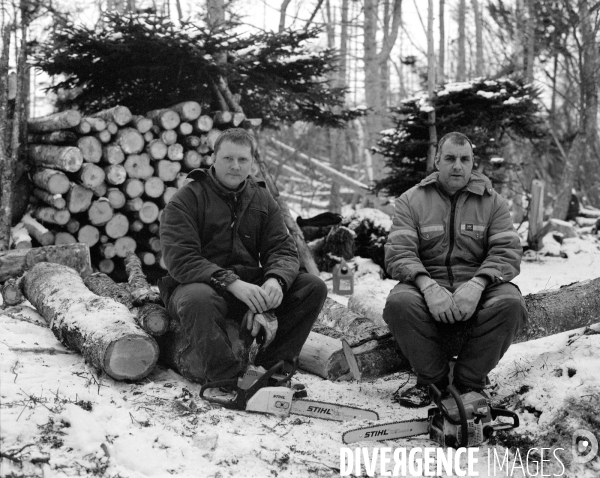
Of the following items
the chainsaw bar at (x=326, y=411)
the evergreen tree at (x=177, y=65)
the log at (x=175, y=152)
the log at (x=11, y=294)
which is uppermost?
the evergreen tree at (x=177, y=65)

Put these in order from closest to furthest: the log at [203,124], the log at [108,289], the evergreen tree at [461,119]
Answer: the log at [108,289], the log at [203,124], the evergreen tree at [461,119]

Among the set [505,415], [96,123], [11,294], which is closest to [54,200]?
[96,123]

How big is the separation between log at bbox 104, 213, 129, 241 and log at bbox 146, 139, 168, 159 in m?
0.85

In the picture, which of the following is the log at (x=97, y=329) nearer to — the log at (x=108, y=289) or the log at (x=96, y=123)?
the log at (x=108, y=289)

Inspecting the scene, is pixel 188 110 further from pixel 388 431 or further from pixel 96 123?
pixel 388 431

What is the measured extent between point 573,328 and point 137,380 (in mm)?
2903

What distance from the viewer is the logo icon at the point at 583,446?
2840 millimetres

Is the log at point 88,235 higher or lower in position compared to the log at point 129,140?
lower

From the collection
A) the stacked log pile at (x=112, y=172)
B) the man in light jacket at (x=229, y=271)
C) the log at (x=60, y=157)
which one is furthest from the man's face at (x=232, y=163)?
the log at (x=60, y=157)

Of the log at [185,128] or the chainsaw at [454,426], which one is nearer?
the chainsaw at [454,426]

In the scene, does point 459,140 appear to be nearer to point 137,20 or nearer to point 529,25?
point 137,20

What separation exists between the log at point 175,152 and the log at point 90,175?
2.85 feet

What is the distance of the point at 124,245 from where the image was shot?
732cm

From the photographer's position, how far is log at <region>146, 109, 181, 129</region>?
7.26 meters
